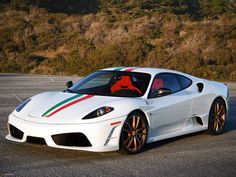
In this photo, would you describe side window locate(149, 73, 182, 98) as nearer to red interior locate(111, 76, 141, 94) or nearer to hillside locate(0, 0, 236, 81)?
red interior locate(111, 76, 141, 94)

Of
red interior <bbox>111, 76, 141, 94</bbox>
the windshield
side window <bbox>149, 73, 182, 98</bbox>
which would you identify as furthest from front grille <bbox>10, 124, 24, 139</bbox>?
side window <bbox>149, 73, 182, 98</bbox>

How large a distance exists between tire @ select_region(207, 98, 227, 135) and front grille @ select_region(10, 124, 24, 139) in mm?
3574

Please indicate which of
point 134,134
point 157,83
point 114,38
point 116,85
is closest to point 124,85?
point 116,85

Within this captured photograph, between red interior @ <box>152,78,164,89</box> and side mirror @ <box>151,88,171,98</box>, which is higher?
red interior @ <box>152,78,164,89</box>

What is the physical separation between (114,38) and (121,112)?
111 ft

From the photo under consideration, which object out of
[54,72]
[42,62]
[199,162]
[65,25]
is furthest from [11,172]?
[65,25]

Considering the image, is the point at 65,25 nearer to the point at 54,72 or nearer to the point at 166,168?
the point at 54,72

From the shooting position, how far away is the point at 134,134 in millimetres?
7449

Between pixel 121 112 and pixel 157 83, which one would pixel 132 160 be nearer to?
pixel 121 112

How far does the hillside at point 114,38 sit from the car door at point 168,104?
2021 centimetres

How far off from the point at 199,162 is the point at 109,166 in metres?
1.29

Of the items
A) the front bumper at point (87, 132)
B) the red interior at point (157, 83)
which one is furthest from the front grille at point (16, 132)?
the red interior at point (157, 83)

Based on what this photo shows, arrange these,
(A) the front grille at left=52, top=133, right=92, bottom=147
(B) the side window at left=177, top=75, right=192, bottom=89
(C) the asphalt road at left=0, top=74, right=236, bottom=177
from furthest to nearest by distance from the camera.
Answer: (B) the side window at left=177, top=75, right=192, bottom=89
(A) the front grille at left=52, top=133, right=92, bottom=147
(C) the asphalt road at left=0, top=74, right=236, bottom=177

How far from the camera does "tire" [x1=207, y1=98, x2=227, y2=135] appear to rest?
9.37 m
